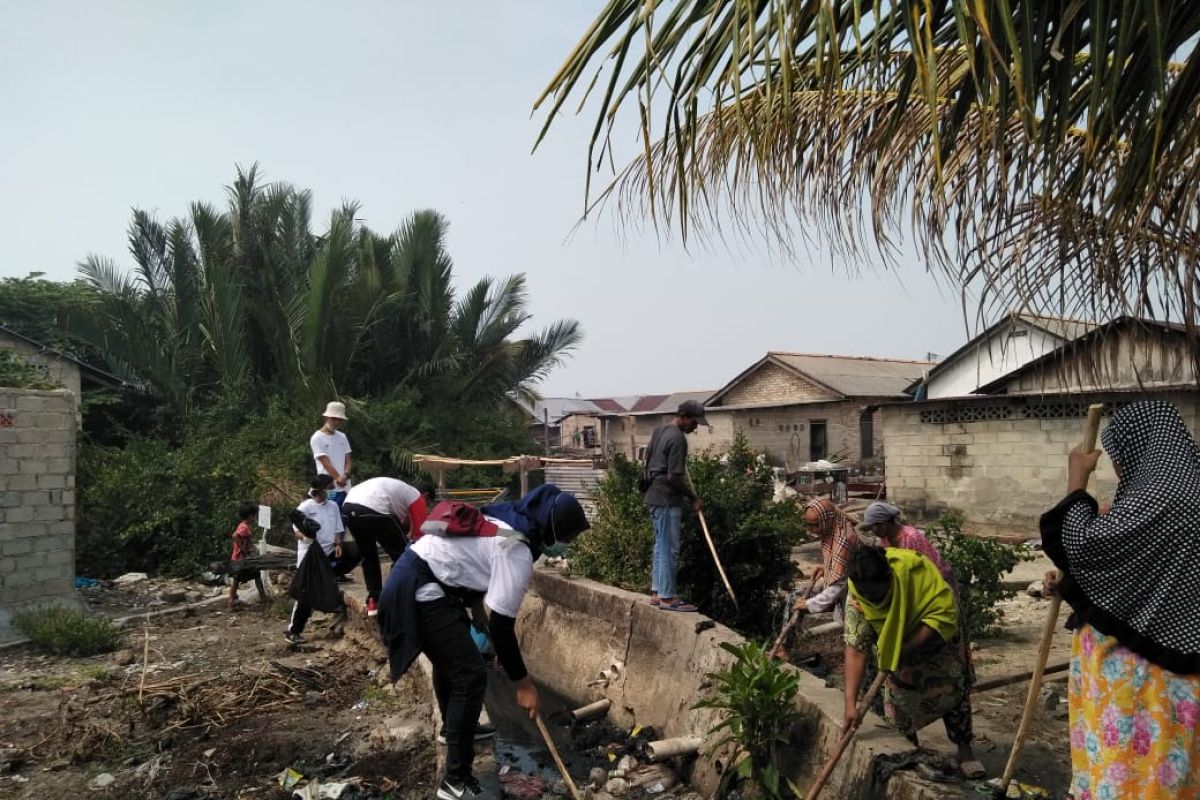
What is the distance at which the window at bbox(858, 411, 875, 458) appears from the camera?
85.9ft

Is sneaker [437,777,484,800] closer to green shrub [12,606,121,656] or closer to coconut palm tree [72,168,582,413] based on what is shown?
green shrub [12,606,121,656]

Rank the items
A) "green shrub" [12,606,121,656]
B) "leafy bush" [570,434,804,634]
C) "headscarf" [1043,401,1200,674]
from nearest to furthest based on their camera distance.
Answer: "headscarf" [1043,401,1200,674], "leafy bush" [570,434,804,634], "green shrub" [12,606,121,656]

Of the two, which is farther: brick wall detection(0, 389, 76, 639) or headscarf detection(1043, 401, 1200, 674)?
brick wall detection(0, 389, 76, 639)

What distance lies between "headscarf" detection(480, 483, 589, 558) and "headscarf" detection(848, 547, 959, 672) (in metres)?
1.39

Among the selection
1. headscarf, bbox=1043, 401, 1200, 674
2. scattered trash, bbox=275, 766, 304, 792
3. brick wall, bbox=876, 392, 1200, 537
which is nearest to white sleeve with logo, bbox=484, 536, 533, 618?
scattered trash, bbox=275, 766, 304, 792

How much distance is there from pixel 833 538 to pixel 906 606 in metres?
1.55

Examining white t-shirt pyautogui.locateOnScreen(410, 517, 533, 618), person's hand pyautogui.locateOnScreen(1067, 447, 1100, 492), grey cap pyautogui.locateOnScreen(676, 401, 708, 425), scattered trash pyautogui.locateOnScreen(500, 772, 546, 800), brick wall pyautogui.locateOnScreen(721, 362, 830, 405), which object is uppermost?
brick wall pyautogui.locateOnScreen(721, 362, 830, 405)

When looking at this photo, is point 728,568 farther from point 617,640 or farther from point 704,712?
point 704,712

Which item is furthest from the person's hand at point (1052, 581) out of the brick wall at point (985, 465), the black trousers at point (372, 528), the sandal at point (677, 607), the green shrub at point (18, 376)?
the brick wall at point (985, 465)

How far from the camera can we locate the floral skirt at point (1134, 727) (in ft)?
8.42

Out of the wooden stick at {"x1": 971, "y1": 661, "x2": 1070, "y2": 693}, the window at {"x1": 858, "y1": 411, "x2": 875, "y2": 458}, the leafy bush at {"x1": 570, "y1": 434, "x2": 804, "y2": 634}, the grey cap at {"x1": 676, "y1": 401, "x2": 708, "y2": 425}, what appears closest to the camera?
the wooden stick at {"x1": 971, "y1": 661, "x2": 1070, "y2": 693}

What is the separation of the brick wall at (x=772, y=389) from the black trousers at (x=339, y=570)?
20223 millimetres

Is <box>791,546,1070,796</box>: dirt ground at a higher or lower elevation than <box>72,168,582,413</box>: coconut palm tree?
lower

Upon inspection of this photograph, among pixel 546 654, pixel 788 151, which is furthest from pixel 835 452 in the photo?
pixel 788 151
